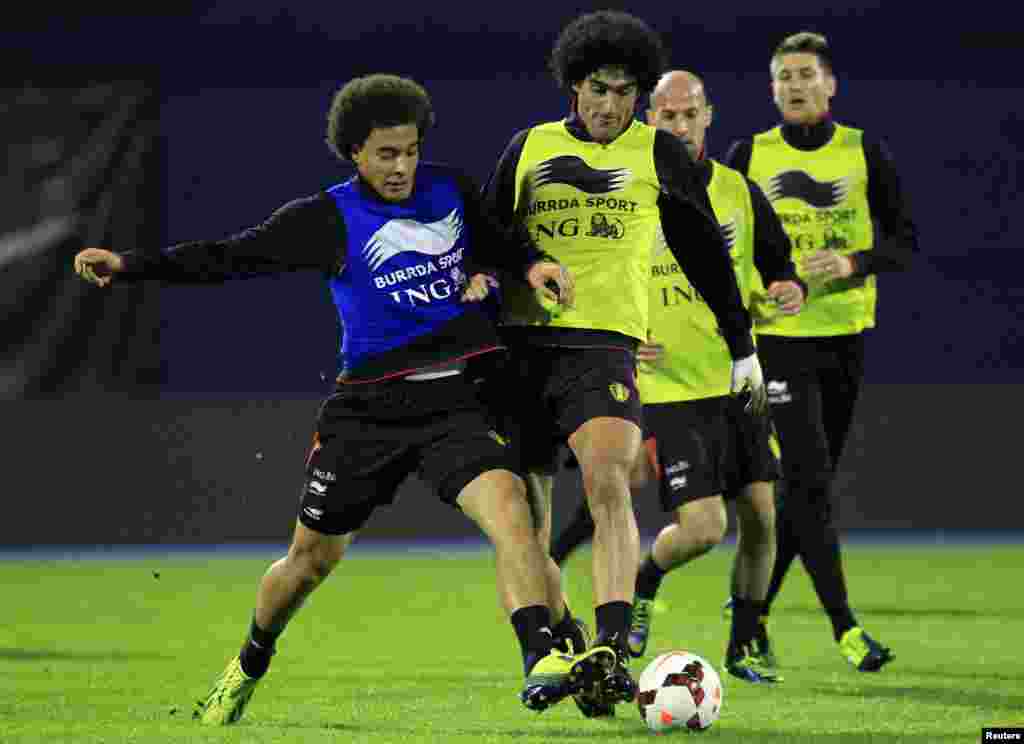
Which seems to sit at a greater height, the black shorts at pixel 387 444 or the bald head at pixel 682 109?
the bald head at pixel 682 109

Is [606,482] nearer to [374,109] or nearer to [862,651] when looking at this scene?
[374,109]

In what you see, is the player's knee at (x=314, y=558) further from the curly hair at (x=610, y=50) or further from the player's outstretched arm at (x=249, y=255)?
the curly hair at (x=610, y=50)

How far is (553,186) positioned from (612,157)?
0.20m

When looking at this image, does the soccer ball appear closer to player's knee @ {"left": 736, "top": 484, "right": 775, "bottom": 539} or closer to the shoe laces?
player's knee @ {"left": 736, "top": 484, "right": 775, "bottom": 539}

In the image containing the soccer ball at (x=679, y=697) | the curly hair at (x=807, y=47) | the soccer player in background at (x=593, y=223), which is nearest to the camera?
the soccer ball at (x=679, y=697)

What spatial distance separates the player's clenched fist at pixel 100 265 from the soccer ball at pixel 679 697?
6.15 feet

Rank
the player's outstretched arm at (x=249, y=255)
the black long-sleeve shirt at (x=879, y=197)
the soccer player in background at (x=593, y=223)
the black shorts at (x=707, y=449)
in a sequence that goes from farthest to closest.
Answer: the black long-sleeve shirt at (x=879, y=197), the black shorts at (x=707, y=449), the soccer player in background at (x=593, y=223), the player's outstretched arm at (x=249, y=255)

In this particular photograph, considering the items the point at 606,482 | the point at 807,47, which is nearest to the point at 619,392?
the point at 606,482

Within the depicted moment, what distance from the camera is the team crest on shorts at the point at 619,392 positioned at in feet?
20.7

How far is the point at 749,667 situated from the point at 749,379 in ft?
3.98

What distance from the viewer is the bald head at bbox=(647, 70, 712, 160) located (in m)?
7.96

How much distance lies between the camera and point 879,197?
8688 mm

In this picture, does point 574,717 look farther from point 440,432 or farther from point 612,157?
point 612,157

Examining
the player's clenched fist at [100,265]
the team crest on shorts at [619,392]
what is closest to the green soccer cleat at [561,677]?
the team crest on shorts at [619,392]
